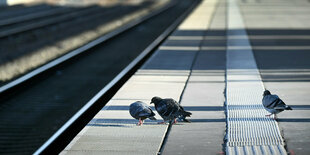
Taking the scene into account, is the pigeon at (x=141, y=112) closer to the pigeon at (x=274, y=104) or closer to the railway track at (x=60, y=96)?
the railway track at (x=60, y=96)

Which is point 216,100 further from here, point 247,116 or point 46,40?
point 46,40

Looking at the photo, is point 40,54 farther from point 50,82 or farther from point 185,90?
point 185,90

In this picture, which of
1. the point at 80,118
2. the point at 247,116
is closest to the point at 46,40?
the point at 80,118

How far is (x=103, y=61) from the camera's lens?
20469 millimetres

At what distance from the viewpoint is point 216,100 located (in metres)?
11.4

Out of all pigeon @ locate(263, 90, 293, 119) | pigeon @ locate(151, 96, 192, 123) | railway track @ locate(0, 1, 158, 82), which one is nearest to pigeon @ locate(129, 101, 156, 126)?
pigeon @ locate(151, 96, 192, 123)

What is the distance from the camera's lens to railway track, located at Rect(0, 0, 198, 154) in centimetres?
1094

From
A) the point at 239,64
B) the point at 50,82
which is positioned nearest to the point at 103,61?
the point at 50,82

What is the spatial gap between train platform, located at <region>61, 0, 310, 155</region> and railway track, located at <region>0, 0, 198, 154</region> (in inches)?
33.8

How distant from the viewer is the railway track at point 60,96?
10938mm

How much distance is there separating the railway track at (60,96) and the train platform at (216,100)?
858 millimetres

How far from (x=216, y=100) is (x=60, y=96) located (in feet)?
15.6

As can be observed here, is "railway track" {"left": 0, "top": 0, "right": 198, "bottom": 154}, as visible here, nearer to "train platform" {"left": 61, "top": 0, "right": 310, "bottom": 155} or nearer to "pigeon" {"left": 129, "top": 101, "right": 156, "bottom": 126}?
"train platform" {"left": 61, "top": 0, "right": 310, "bottom": 155}

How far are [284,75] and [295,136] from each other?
5870mm
